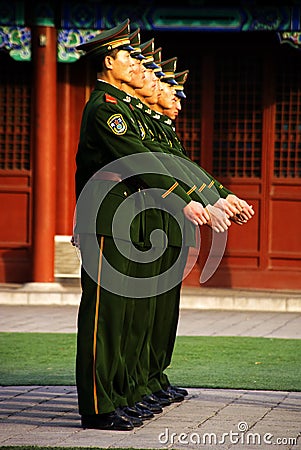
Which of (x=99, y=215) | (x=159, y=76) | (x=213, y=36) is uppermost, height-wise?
(x=213, y=36)

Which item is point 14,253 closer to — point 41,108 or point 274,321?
point 41,108

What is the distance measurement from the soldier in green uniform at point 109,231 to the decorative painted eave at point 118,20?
7.42 meters

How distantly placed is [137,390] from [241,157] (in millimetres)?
8066

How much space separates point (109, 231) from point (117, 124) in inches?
22.2

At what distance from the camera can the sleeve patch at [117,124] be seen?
6182mm

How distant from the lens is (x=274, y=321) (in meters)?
12.1

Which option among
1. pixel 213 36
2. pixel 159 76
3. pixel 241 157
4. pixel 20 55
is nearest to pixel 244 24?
pixel 213 36

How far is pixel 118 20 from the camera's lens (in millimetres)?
13789

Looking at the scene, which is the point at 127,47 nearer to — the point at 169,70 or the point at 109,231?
the point at 109,231

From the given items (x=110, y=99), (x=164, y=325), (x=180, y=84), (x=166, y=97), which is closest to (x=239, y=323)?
(x=180, y=84)

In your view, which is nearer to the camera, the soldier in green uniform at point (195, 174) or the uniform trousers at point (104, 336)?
the uniform trousers at point (104, 336)

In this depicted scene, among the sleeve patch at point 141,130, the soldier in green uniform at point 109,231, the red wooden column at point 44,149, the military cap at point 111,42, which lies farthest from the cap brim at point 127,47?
the red wooden column at point 44,149

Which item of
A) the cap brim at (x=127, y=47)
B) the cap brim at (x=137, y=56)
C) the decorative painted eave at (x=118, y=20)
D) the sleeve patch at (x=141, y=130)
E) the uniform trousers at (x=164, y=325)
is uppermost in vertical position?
the decorative painted eave at (x=118, y=20)

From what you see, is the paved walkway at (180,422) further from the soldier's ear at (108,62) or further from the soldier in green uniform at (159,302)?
the soldier's ear at (108,62)
